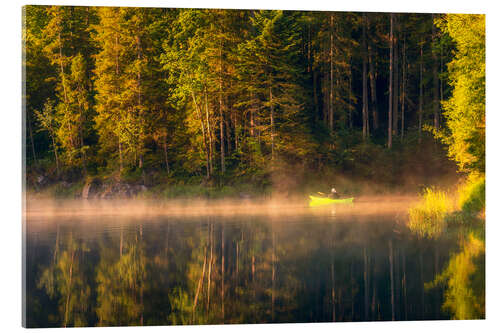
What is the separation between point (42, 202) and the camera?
900cm

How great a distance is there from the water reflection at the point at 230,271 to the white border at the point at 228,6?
8.1 inches

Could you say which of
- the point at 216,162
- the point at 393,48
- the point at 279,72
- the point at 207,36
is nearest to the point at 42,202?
the point at 216,162

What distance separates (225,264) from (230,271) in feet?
0.61

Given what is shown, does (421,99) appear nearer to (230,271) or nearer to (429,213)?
(429,213)

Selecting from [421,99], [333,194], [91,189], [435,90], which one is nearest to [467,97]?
[435,90]

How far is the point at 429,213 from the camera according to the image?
32.4ft

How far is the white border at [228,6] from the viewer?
821 centimetres

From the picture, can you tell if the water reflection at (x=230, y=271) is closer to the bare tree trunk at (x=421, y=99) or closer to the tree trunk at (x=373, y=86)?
the bare tree trunk at (x=421, y=99)

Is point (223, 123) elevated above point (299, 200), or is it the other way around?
point (223, 123)

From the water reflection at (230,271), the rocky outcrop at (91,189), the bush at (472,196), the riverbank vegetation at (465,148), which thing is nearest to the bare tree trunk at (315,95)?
the water reflection at (230,271)

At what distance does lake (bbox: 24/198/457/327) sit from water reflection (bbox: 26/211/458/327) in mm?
14

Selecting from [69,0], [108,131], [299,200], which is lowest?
[299,200]

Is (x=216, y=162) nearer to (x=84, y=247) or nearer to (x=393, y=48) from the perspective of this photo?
(x=84, y=247)
